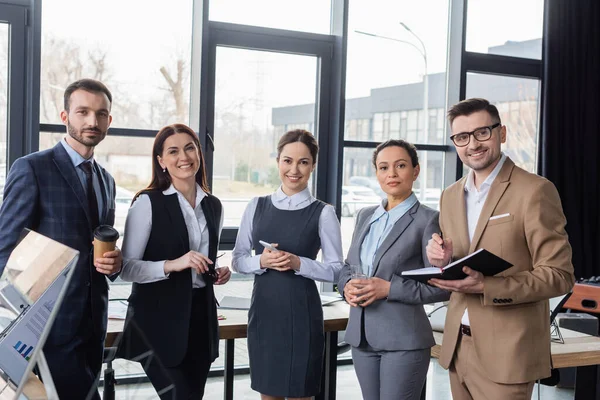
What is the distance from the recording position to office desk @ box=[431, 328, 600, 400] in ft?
8.88

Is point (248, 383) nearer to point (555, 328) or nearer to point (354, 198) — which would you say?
point (354, 198)

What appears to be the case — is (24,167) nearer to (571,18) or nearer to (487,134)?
(487,134)

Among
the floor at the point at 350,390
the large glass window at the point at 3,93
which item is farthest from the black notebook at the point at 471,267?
the large glass window at the point at 3,93

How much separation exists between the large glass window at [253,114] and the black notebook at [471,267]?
254 cm

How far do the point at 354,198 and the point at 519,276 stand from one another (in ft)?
9.31

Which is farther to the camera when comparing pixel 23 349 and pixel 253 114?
pixel 253 114

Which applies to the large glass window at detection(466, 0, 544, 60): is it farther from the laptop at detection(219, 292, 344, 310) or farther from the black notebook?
the black notebook

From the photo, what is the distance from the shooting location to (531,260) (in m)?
2.12

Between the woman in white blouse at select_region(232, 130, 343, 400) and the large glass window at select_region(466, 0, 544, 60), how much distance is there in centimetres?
304

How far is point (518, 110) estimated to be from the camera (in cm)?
536

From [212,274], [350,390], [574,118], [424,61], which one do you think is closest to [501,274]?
[212,274]

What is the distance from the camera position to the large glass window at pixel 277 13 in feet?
14.4

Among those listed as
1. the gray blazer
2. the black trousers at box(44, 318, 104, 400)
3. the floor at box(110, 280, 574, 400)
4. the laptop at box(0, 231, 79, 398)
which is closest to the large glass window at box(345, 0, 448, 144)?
the floor at box(110, 280, 574, 400)

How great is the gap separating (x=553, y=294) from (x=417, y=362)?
0.60 metres
